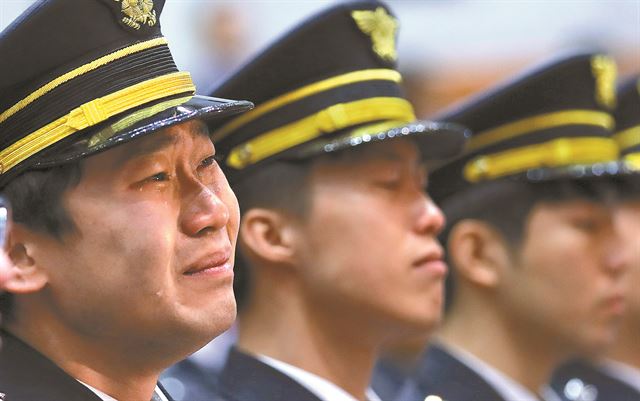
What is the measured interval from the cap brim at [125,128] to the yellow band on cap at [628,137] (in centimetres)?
221

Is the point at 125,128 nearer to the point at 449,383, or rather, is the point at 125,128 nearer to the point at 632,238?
the point at 449,383

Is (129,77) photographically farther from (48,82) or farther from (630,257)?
(630,257)

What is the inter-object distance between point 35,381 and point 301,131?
0.91m

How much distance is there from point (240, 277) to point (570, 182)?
1.01 m

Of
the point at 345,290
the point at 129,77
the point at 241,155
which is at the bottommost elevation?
the point at 345,290

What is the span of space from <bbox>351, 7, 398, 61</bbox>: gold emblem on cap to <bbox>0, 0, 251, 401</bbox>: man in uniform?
2.58 feet

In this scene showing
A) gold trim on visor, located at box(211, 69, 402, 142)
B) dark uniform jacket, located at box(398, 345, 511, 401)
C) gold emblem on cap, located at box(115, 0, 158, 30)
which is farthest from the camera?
dark uniform jacket, located at box(398, 345, 511, 401)

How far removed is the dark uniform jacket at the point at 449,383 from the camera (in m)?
3.41

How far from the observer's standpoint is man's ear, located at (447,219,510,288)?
356 cm

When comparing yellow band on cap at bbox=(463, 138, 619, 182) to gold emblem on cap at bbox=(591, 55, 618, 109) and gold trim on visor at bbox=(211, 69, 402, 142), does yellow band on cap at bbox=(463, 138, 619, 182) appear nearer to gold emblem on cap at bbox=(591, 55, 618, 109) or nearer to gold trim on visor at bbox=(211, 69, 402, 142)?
gold emblem on cap at bbox=(591, 55, 618, 109)

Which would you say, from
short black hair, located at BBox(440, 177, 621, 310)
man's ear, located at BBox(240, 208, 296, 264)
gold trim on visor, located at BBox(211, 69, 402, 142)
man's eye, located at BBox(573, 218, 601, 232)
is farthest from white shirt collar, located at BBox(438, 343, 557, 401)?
gold trim on visor, located at BBox(211, 69, 402, 142)

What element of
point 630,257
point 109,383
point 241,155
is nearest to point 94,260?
point 109,383

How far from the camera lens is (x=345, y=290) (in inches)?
115

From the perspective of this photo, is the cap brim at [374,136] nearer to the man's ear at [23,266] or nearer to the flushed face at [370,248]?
the flushed face at [370,248]
